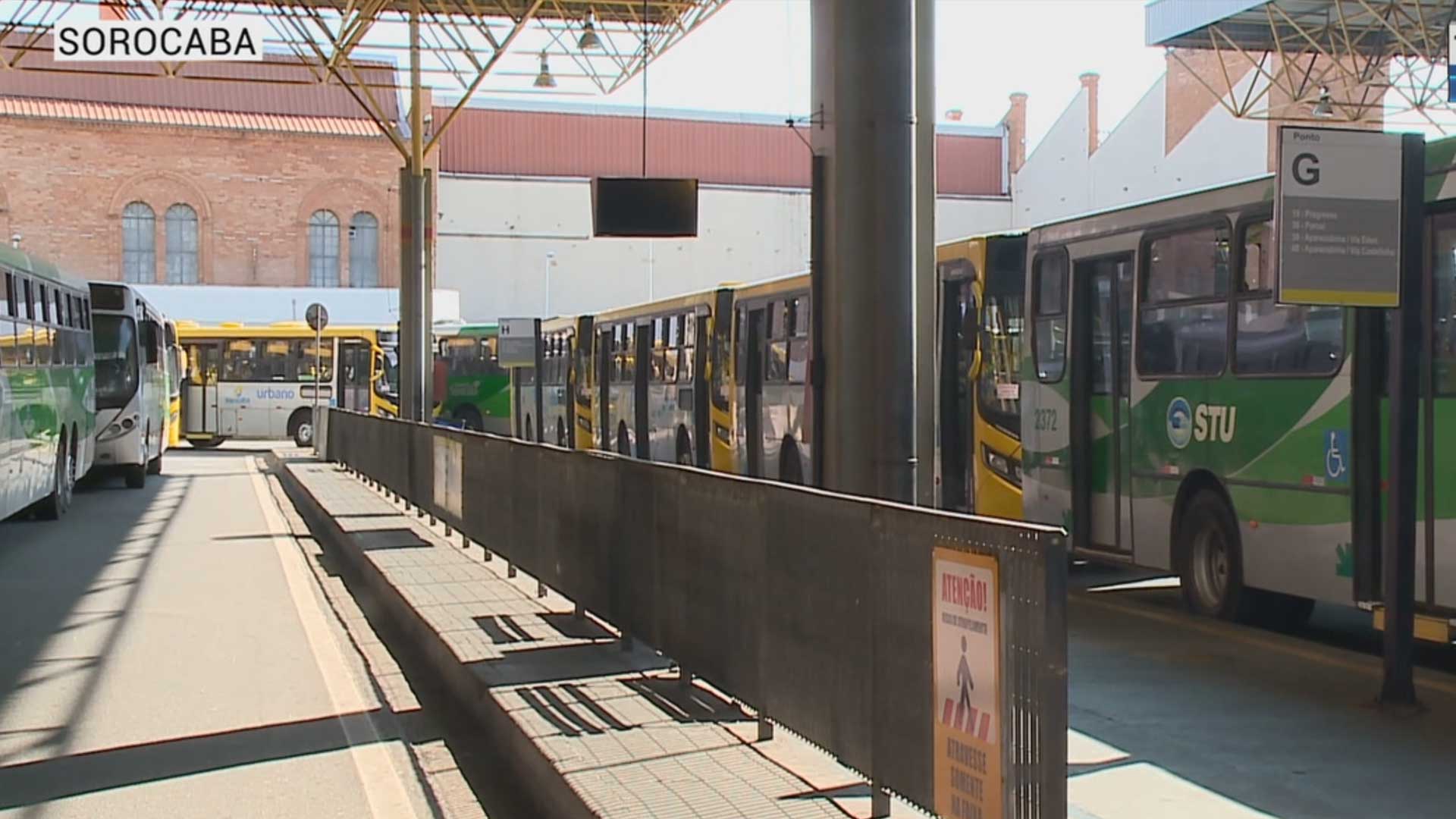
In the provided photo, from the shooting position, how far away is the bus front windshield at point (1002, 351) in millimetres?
14133

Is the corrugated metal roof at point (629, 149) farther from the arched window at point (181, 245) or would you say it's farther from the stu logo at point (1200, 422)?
the stu logo at point (1200, 422)

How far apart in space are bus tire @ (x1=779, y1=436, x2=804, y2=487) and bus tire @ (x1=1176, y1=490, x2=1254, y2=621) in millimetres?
7786

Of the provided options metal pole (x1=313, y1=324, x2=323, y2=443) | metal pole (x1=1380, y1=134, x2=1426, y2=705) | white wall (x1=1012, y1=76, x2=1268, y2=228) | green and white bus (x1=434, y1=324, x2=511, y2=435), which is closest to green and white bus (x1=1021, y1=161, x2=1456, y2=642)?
metal pole (x1=1380, y1=134, x2=1426, y2=705)

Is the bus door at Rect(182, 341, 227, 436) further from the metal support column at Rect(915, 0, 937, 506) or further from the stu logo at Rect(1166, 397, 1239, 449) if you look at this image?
the stu logo at Rect(1166, 397, 1239, 449)

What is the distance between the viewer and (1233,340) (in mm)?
10836

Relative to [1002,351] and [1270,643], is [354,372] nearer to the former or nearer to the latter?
[1002,351]

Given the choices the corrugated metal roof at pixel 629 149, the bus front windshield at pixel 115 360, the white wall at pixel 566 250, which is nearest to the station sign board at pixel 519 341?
the bus front windshield at pixel 115 360

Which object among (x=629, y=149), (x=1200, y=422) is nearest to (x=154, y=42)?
(x=1200, y=422)

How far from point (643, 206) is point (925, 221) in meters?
2.40

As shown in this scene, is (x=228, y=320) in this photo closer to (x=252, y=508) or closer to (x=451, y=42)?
(x=451, y=42)

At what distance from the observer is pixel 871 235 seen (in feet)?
26.5

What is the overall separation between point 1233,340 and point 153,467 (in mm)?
24178

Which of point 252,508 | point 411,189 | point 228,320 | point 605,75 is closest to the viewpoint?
point 252,508

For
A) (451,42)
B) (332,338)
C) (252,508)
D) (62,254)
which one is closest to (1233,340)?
(252,508)
